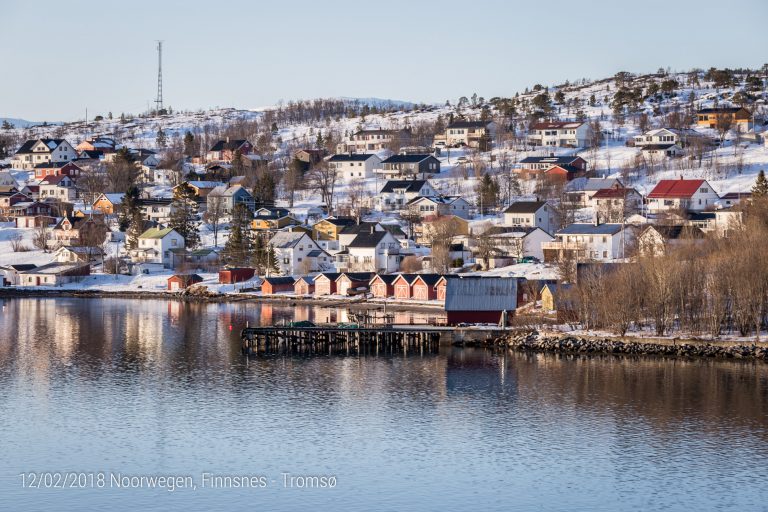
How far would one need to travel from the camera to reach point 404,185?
73.5m

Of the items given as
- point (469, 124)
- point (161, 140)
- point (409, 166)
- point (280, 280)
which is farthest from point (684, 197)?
point (161, 140)

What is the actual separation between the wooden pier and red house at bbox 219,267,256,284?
1883cm

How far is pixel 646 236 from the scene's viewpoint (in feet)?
164

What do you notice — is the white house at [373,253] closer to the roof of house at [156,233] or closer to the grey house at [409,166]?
the roof of house at [156,233]

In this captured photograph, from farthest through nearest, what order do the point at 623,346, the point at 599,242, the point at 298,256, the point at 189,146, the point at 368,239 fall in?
the point at 189,146
the point at 298,256
the point at 368,239
the point at 599,242
the point at 623,346

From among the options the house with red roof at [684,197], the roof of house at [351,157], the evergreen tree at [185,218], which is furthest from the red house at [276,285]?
the roof of house at [351,157]

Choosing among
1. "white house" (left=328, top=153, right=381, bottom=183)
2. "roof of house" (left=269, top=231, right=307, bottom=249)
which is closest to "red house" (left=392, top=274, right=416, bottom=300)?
"roof of house" (left=269, top=231, right=307, bottom=249)

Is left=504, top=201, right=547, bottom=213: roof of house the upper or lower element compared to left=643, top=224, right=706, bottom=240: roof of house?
upper

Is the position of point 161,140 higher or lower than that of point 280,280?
higher

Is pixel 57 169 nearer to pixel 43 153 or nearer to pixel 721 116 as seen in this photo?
pixel 43 153

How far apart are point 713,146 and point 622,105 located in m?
17.0

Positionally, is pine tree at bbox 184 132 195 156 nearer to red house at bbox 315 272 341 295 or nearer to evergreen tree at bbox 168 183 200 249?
evergreen tree at bbox 168 183 200 249

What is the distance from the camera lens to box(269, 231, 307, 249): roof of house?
5962 centimetres

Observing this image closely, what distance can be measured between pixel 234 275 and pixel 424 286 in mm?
13013
